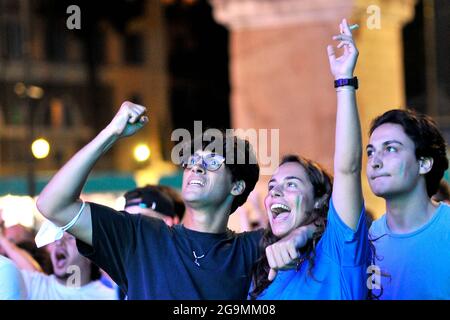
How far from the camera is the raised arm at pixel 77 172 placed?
314cm

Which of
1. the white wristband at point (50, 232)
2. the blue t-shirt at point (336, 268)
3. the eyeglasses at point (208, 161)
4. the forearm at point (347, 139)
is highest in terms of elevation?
the forearm at point (347, 139)

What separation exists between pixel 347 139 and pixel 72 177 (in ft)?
2.85

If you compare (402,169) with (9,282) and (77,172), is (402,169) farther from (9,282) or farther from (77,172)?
(9,282)

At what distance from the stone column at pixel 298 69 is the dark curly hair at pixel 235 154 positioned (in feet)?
17.2

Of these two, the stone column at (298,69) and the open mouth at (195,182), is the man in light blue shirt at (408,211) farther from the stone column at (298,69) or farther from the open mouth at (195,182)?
the stone column at (298,69)

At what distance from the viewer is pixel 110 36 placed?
33.6 metres

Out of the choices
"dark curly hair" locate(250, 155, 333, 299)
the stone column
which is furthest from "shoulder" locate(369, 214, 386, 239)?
the stone column

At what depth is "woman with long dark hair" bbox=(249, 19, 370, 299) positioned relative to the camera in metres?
3.09

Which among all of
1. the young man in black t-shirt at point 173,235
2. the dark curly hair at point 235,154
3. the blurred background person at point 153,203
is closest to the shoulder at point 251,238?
the young man in black t-shirt at point 173,235

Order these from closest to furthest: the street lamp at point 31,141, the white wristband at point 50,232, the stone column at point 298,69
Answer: the white wristband at point 50,232
the stone column at point 298,69
the street lamp at point 31,141

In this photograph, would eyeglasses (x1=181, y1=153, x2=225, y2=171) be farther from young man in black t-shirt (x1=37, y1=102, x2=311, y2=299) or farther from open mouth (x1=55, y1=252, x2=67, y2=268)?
open mouth (x1=55, y1=252, x2=67, y2=268)

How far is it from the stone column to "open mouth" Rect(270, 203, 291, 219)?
5442 mm
